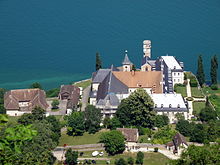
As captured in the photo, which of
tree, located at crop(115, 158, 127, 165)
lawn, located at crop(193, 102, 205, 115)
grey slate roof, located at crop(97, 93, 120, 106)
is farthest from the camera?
lawn, located at crop(193, 102, 205, 115)

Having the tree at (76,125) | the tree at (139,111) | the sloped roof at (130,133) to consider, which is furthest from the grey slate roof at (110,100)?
the sloped roof at (130,133)

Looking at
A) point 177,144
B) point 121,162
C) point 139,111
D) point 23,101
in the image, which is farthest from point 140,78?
point 121,162

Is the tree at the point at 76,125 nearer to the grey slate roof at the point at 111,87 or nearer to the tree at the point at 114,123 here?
the tree at the point at 114,123

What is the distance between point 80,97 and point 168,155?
2538 centimetres

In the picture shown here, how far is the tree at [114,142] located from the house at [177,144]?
649 cm

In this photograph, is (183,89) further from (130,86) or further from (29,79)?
(29,79)

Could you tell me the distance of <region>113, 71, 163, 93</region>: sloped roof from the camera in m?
73.9

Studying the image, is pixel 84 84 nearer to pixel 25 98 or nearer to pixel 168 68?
pixel 25 98

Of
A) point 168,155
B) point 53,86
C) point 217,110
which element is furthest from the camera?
point 53,86

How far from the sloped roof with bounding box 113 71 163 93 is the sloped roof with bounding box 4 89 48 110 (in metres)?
13.8

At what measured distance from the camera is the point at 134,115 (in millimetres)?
62438

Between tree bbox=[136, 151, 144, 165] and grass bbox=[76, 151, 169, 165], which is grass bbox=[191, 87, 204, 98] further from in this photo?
tree bbox=[136, 151, 144, 165]

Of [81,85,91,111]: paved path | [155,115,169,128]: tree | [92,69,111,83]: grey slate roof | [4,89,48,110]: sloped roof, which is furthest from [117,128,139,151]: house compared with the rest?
[92,69,111,83]: grey slate roof

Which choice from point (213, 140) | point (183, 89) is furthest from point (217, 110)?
point (213, 140)
